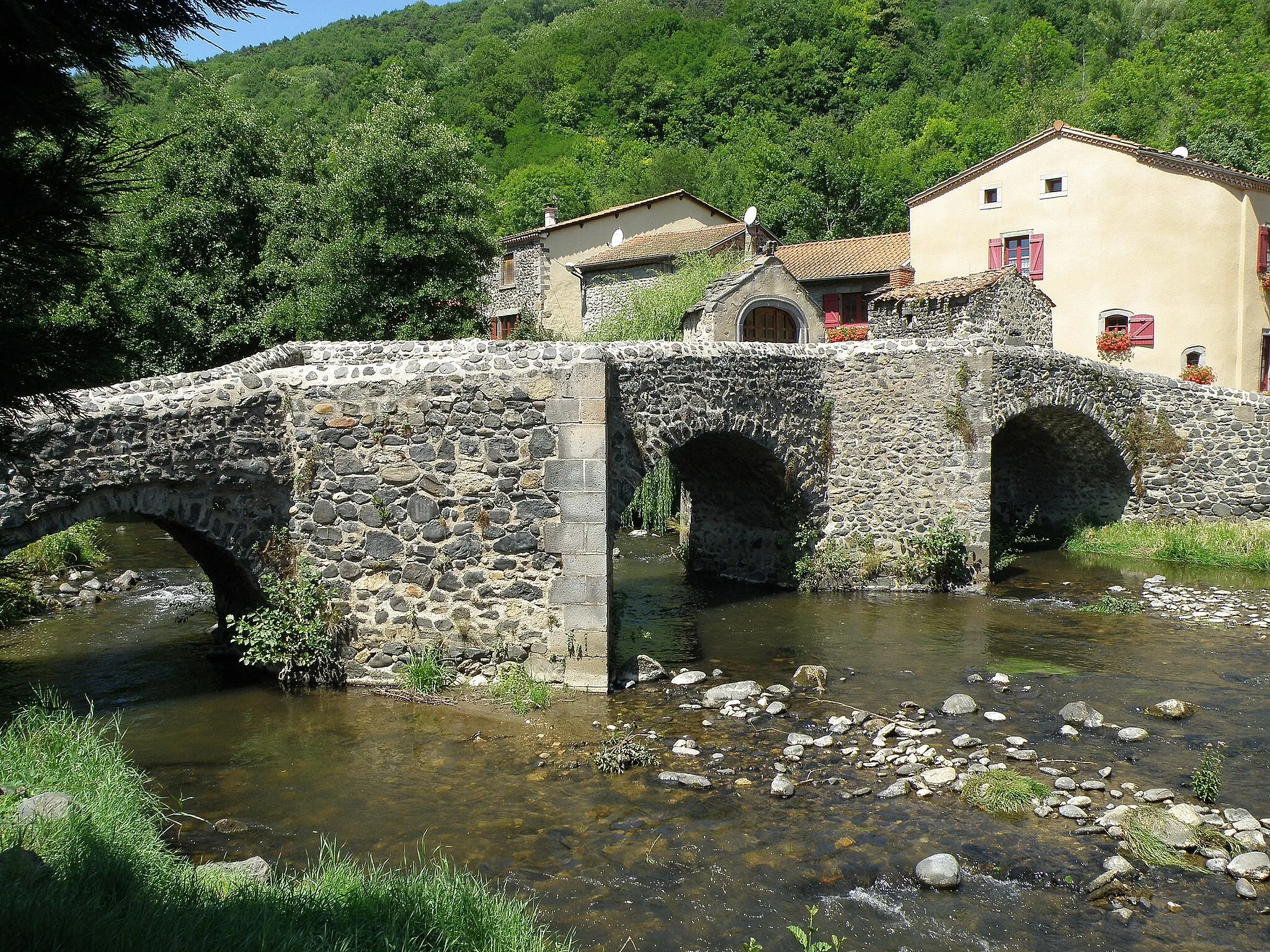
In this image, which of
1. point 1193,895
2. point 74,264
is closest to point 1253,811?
point 1193,895

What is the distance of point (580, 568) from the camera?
10.4m

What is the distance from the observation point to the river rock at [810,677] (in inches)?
419

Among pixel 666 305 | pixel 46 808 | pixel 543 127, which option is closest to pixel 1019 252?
pixel 666 305

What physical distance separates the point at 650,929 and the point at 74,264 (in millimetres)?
4844

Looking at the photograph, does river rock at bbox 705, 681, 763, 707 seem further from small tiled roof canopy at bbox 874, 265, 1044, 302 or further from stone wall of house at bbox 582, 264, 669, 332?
stone wall of house at bbox 582, 264, 669, 332

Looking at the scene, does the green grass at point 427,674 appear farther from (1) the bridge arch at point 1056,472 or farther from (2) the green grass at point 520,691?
(1) the bridge arch at point 1056,472

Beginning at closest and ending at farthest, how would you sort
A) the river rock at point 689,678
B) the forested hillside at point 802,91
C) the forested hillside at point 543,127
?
the river rock at point 689,678, the forested hillside at point 543,127, the forested hillside at point 802,91

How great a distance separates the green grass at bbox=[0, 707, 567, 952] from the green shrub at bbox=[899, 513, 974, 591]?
1002 cm

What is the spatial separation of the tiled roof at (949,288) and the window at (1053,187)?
695cm

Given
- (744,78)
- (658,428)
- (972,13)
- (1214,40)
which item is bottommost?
(658,428)

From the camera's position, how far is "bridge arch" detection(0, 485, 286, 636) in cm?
875

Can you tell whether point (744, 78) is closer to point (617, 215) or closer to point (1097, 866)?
point (617, 215)

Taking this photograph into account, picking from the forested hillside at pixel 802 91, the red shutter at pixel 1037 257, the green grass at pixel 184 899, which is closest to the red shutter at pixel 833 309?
the red shutter at pixel 1037 257

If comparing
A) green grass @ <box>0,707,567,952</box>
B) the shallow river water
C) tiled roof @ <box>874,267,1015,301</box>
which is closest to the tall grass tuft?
tiled roof @ <box>874,267,1015,301</box>
